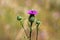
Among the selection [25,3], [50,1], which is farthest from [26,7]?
[50,1]

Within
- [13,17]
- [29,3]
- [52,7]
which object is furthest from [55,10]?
[13,17]

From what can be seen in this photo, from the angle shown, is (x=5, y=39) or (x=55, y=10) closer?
(x=5, y=39)

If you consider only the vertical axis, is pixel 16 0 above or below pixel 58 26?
above

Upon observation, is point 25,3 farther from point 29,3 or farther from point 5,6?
point 5,6

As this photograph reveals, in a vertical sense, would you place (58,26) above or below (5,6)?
below

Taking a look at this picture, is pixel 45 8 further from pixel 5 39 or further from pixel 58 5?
pixel 5 39

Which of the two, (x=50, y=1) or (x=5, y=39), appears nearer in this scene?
(x=5, y=39)
